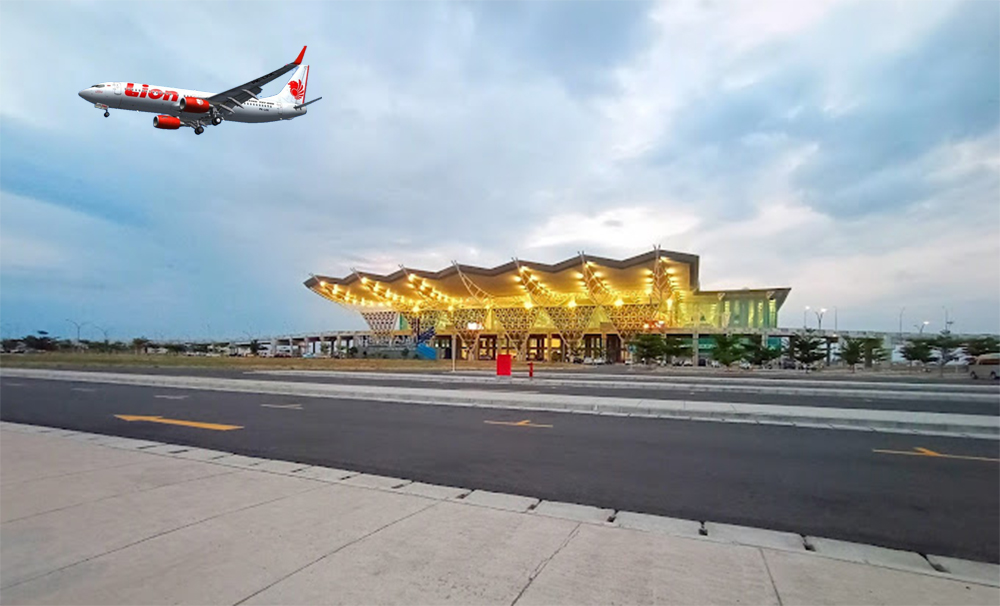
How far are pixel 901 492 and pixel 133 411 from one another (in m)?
15.3

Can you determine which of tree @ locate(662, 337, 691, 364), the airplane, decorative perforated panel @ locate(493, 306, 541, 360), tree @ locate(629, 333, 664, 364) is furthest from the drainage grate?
decorative perforated panel @ locate(493, 306, 541, 360)

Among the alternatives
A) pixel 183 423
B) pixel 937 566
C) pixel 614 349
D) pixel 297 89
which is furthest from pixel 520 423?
pixel 614 349

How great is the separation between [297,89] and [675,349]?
66356 mm

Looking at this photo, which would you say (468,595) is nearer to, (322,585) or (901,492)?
(322,585)

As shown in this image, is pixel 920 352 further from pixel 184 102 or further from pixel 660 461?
pixel 184 102

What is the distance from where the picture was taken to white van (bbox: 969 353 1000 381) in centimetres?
3631

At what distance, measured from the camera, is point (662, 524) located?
4887mm

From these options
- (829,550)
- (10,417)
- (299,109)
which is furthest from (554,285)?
(829,550)

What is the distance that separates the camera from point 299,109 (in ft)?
54.1

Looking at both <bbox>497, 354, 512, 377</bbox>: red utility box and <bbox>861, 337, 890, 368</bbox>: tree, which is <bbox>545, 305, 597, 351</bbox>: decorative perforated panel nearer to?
<bbox>861, 337, 890, 368</bbox>: tree

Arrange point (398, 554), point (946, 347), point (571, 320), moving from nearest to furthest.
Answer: point (398, 554)
point (946, 347)
point (571, 320)

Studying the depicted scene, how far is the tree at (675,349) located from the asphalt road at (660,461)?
203 feet

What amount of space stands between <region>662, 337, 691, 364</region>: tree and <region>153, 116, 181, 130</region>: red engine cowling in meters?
64.7

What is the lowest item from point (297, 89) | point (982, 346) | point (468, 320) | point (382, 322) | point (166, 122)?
point (982, 346)
